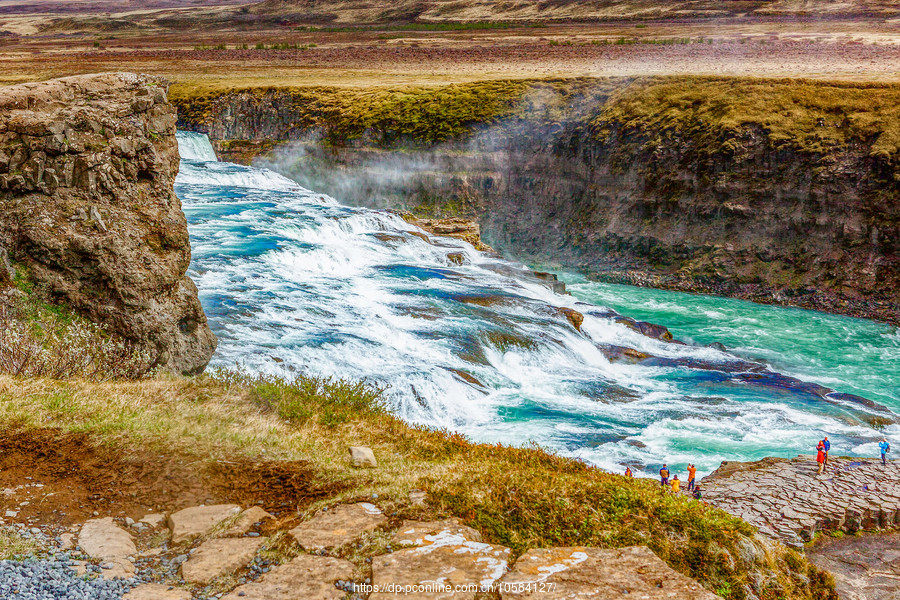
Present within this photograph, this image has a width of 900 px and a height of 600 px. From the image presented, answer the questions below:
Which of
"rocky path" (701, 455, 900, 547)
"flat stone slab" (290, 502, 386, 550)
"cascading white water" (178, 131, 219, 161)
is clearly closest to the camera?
"flat stone slab" (290, 502, 386, 550)

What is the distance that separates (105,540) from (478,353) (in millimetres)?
14976

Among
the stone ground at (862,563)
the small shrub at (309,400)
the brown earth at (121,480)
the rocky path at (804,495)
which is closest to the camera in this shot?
the brown earth at (121,480)

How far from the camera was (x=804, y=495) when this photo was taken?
48.6 ft

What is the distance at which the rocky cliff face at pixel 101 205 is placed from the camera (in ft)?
34.3

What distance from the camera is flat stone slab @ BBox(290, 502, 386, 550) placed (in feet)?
20.9

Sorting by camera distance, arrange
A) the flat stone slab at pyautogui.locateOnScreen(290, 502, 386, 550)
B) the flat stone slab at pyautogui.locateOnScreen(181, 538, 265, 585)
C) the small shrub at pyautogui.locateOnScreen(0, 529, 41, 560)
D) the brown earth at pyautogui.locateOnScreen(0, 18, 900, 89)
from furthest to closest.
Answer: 1. the brown earth at pyautogui.locateOnScreen(0, 18, 900, 89)
2. the flat stone slab at pyautogui.locateOnScreen(290, 502, 386, 550)
3. the flat stone slab at pyautogui.locateOnScreen(181, 538, 265, 585)
4. the small shrub at pyautogui.locateOnScreen(0, 529, 41, 560)

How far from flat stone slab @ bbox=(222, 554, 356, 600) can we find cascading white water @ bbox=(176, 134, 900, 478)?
10.7 metres

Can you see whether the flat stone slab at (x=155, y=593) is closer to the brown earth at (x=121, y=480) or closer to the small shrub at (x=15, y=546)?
the small shrub at (x=15, y=546)

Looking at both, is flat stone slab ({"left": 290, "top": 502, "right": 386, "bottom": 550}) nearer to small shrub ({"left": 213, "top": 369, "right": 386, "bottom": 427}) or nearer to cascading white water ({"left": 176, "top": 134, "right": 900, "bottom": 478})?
small shrub ({"left": 213, "top": 369, "right": 386, "bottom": 427})

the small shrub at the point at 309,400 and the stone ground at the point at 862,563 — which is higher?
the small shrub at the point at 309,400

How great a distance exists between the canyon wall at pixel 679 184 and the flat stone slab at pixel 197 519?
106ft

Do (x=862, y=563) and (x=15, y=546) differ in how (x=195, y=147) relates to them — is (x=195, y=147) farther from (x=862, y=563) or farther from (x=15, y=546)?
(x=15, y=546)

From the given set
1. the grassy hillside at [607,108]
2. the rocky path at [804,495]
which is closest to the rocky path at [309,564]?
the rocky path at [804,495]

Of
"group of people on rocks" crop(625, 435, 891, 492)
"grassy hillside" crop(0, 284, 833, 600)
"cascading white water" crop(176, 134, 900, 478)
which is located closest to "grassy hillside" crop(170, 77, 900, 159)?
"cascading white water" crop(176, 134, 900, 478)
